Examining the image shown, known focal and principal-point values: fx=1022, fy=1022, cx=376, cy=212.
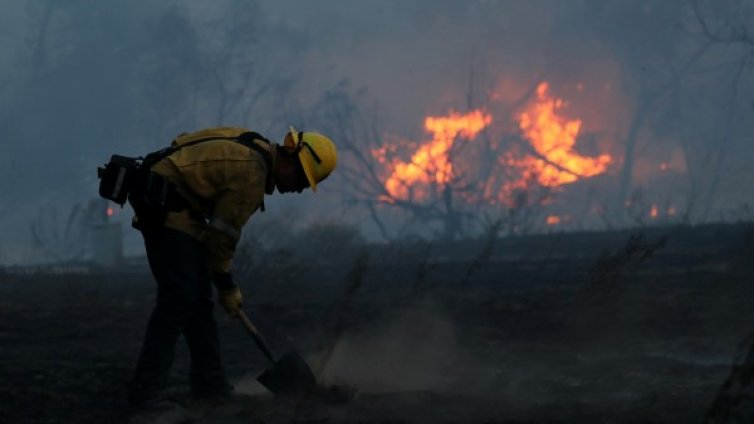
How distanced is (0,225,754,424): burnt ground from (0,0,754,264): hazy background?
21623mm

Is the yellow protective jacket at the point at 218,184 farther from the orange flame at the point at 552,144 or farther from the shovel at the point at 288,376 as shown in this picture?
the orange flame at the point at 552,144

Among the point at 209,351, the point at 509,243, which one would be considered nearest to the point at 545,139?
the point at 509,243

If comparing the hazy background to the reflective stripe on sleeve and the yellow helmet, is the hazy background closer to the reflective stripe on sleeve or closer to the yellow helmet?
the yellow helmet

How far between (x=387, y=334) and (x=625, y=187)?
29135mm

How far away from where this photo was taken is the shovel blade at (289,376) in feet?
16.9

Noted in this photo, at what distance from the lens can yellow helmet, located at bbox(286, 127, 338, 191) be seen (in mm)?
4859

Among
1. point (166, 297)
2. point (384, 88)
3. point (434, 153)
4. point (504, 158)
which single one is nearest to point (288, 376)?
point (166, 297)

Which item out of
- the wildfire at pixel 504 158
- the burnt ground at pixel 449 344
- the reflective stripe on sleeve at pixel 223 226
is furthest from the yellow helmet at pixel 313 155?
the wildfire at pixel 504 158

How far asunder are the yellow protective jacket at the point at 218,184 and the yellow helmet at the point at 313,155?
0.20 m

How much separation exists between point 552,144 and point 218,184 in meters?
26.5

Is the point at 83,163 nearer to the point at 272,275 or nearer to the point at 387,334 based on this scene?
the point at 272,275

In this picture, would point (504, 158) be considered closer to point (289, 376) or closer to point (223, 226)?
point (289, 376)

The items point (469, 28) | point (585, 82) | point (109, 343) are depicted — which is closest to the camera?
point (109, 343)

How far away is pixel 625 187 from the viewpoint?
3509cm
